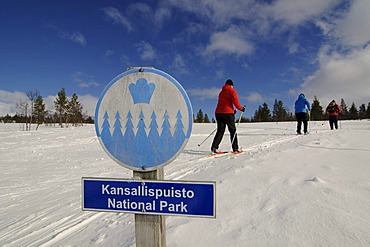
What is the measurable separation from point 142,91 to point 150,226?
763 mm

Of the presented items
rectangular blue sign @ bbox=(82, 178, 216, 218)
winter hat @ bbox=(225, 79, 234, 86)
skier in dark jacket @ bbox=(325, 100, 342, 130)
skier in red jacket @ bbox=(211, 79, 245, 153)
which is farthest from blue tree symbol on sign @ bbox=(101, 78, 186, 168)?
skier in dark jacket @ bbox=(325, 100, 342, 130)

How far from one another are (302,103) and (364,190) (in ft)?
28.8

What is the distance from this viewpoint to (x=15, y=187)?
15.0 feet

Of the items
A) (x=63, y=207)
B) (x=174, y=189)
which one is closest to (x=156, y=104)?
(x=174, y=189)

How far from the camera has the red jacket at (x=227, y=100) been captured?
643 centimetres

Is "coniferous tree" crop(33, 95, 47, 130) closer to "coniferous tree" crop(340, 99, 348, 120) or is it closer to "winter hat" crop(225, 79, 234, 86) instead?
"winter hat" crop(225, 79, 234, 86)

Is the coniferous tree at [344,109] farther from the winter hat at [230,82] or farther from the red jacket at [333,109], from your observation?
the winter hat at [230,82]

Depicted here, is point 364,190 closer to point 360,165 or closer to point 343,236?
point 343,236

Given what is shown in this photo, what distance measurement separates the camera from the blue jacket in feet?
33.1

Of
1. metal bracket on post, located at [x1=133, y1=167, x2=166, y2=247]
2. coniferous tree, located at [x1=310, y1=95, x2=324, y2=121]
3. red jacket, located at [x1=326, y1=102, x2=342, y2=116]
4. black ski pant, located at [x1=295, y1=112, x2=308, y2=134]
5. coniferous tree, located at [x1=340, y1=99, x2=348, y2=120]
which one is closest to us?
metal bracket on post, located at [x1=133, y1=167, x2=166, y2=247]

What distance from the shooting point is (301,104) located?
33.4 feet

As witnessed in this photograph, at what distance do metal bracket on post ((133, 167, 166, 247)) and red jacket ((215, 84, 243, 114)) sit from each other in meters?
5.49

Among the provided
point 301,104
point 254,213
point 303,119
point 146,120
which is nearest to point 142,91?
point 146,120

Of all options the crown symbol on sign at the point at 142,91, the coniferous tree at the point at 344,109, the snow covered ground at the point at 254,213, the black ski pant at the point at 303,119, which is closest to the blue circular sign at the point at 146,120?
the crown symbol on sign at the point at 142,91
